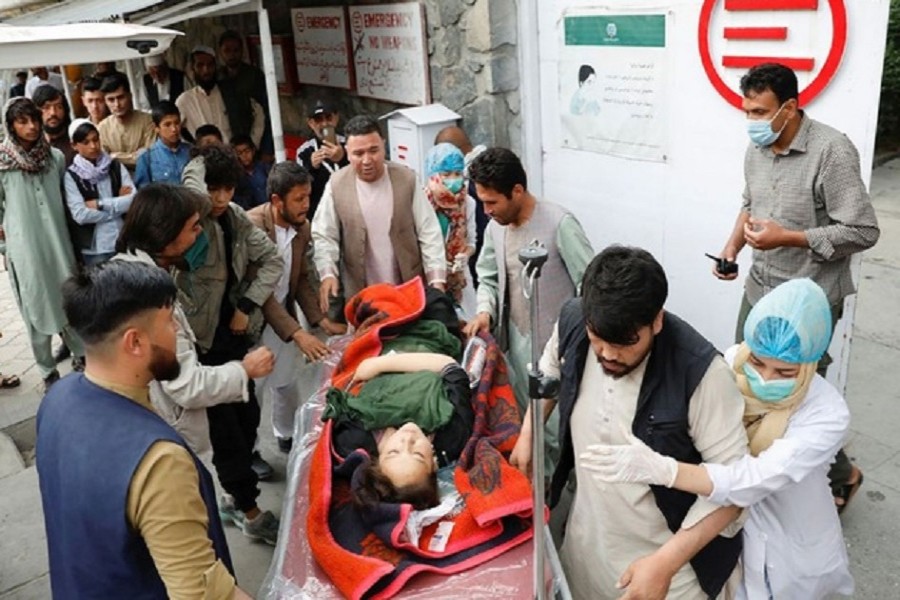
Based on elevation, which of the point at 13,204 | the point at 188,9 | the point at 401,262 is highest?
the point at 188,9

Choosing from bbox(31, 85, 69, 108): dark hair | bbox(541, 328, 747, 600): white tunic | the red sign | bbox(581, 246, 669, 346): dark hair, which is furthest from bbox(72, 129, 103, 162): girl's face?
bbox(581, 246, 669, 346): dark hair

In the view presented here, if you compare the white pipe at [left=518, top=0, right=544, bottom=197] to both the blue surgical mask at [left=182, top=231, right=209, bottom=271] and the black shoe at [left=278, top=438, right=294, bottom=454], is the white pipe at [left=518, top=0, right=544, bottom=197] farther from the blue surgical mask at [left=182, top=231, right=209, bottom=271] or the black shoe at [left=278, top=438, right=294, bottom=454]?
the blue surgical mask at [left=182, top=231, right=209, bottom=271]

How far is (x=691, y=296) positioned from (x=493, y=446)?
2092 millimetres

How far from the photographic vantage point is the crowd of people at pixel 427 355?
1.78 m

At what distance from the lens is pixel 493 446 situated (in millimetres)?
2842

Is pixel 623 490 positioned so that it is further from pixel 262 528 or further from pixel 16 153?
pixel 16 153

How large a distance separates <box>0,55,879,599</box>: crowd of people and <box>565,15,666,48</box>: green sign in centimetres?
96

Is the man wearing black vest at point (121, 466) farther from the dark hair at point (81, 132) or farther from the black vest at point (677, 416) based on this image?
the dark hair at point (81, 132)

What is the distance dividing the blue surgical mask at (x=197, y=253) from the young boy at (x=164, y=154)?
81.5 inches

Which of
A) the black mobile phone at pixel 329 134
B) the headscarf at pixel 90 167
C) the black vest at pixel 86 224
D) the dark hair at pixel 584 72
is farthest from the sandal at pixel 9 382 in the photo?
the dark hair at pixel 584 72

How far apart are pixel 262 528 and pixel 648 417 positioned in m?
2.23

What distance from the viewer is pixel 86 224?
15.7 feet

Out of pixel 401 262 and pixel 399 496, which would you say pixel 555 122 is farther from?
pixel 399 496

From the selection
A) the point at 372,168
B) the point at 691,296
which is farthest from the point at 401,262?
the point at 691,296
